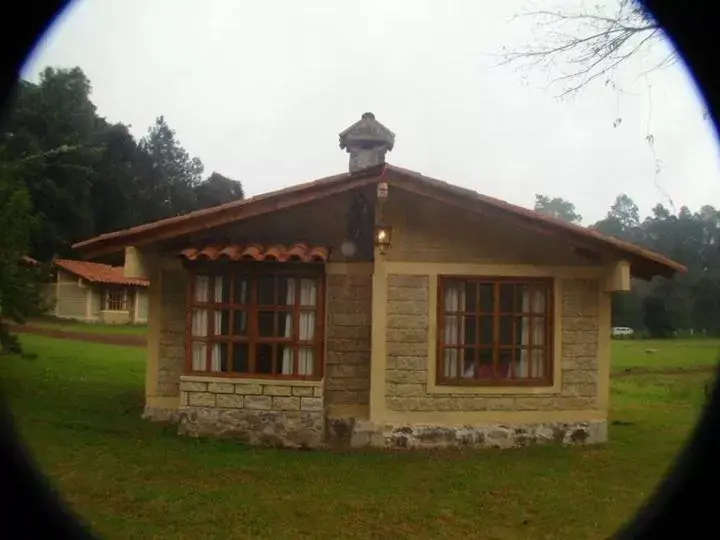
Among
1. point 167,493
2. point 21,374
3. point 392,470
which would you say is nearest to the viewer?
point 167,493

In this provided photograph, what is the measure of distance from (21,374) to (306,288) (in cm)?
942

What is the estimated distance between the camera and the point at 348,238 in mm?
10461

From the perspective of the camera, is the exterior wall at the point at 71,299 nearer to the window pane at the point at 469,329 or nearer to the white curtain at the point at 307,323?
the white curtain at the point at 307,323

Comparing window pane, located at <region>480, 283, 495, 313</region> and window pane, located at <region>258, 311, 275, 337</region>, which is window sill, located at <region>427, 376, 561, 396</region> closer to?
window pane, located at <region>480, 283, 495, 313</region>

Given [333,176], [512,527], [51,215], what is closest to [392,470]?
[512,527]

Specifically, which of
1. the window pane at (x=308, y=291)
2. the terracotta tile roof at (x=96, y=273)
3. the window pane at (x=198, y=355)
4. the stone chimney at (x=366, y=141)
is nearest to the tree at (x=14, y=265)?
the window pane at (x=198, y=355)

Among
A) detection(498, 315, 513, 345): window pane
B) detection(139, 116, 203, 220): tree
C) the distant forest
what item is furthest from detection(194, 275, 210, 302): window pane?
detection(139, 116, 203, 220): tree

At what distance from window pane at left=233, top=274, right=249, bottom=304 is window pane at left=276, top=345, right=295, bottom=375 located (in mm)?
918

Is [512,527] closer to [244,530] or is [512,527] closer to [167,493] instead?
[244,530]

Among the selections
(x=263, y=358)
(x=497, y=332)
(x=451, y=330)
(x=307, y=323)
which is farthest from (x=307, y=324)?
(x=497, y=332)

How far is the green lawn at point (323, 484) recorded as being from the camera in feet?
21.2

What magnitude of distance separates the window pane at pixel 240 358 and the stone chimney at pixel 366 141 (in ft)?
17.2

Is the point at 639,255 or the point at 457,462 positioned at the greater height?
the point at 639,255

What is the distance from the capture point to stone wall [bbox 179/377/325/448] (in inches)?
384
